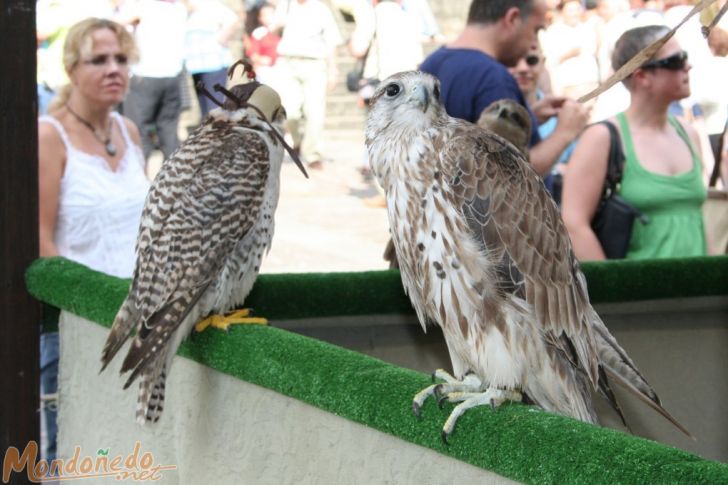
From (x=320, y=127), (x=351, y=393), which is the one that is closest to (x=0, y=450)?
(x=351, y=393)

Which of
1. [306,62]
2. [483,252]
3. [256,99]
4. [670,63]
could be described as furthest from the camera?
[306,62]

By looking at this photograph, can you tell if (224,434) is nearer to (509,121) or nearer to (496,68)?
(509,121)

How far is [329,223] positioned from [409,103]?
25.0ft

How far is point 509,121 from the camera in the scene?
4.08 metres

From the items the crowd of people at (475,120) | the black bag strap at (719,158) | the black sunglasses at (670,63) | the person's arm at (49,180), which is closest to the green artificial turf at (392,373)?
the black bag strap at (719,158)

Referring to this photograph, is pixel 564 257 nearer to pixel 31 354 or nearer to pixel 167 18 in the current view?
pixel 31 354

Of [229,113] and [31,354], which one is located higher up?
[229,113]

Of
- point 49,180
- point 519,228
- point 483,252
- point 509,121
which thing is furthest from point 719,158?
point 49,180

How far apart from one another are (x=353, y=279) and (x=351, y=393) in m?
1.56

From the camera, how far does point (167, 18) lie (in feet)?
31.7

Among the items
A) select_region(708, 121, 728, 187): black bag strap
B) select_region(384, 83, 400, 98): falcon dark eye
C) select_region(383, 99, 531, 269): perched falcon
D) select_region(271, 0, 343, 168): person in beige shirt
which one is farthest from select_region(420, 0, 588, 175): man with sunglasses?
select_region(271, 0, 343, 168): person in beige shirt

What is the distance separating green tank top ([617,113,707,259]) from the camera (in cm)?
471

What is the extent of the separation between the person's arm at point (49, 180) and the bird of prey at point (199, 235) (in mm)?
1405

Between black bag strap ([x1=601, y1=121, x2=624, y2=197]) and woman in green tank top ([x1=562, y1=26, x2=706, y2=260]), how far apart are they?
0.06ft
